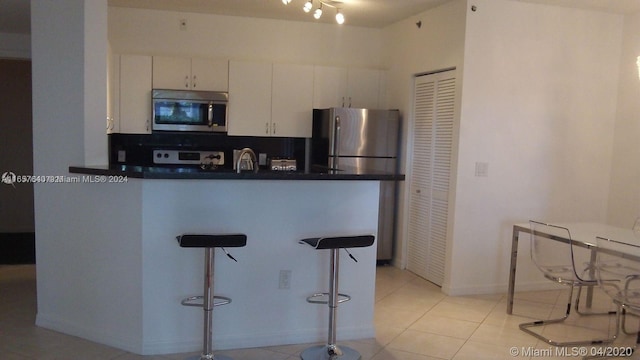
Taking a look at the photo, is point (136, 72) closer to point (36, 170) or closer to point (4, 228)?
point (36, 170)

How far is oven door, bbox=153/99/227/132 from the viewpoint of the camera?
5.28 meters

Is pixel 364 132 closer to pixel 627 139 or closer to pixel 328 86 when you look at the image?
pixel 328 86

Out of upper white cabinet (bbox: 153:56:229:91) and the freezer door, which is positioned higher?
upper white cabinet (bbox: 153:56:229:91)

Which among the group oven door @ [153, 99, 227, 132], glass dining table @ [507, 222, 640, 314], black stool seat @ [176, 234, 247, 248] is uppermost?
oven door @ [153, 99, 227, 132]

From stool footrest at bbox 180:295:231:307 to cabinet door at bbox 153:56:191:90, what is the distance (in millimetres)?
2742

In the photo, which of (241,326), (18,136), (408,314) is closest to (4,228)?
(18,136)

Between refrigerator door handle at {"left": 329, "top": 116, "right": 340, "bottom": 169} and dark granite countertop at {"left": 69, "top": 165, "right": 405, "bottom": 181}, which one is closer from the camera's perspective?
dark granite countertop at {"left": 69, "top": 165, "right": 405, "bottom": 181}

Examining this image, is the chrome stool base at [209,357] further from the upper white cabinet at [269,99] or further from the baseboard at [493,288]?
the upper white cabinet at [269,99]

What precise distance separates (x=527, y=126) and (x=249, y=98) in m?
2.78

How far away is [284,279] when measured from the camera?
346 centimetres

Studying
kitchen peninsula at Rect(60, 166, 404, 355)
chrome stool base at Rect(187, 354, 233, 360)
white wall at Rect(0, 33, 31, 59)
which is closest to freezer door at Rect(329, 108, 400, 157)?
kitchen peninsula at Rect(60, 166, 404, 355)

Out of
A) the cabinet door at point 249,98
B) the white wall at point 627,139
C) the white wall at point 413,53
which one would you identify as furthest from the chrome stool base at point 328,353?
the white wall at point 627,139

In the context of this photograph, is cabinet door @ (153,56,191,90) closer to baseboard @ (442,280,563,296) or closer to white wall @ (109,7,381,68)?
white wall @ (109,7,381,68)

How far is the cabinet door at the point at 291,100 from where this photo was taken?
5.59 m
